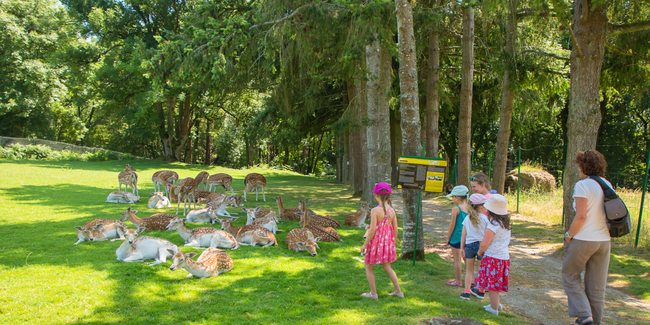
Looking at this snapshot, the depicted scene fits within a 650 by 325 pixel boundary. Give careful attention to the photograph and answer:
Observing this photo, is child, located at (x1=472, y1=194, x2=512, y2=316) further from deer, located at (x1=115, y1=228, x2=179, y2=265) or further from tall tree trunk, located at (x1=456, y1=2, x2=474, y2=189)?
tall tree trunk, located at (x1=456, y1=2, x2=474, y2=189)

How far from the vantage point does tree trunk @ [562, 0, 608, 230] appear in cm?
923

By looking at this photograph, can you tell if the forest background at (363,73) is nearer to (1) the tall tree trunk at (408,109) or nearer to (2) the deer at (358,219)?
(1) the tall tree trunk at (408,109)

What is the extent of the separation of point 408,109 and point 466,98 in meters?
8.76

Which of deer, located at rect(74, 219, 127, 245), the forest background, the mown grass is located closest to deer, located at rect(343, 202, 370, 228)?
the forest background

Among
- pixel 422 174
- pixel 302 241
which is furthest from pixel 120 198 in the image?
pixel 422 174

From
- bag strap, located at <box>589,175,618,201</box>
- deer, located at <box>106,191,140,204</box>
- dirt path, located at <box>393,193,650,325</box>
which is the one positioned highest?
bag strap, located at <box>589,175,618,201</box>

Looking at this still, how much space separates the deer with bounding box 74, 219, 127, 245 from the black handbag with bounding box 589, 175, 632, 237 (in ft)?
28.4

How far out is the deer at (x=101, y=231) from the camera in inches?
335

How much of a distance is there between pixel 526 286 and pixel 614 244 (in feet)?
15.3

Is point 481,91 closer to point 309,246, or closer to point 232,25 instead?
point 232,25

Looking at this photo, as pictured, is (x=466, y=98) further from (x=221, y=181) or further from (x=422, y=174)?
(x=221, y=181)

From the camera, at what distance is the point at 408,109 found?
7.84 metres

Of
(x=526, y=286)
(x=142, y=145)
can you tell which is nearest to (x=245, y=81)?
(x=526, y=286)

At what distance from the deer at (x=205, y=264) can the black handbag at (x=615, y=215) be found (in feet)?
18.1
